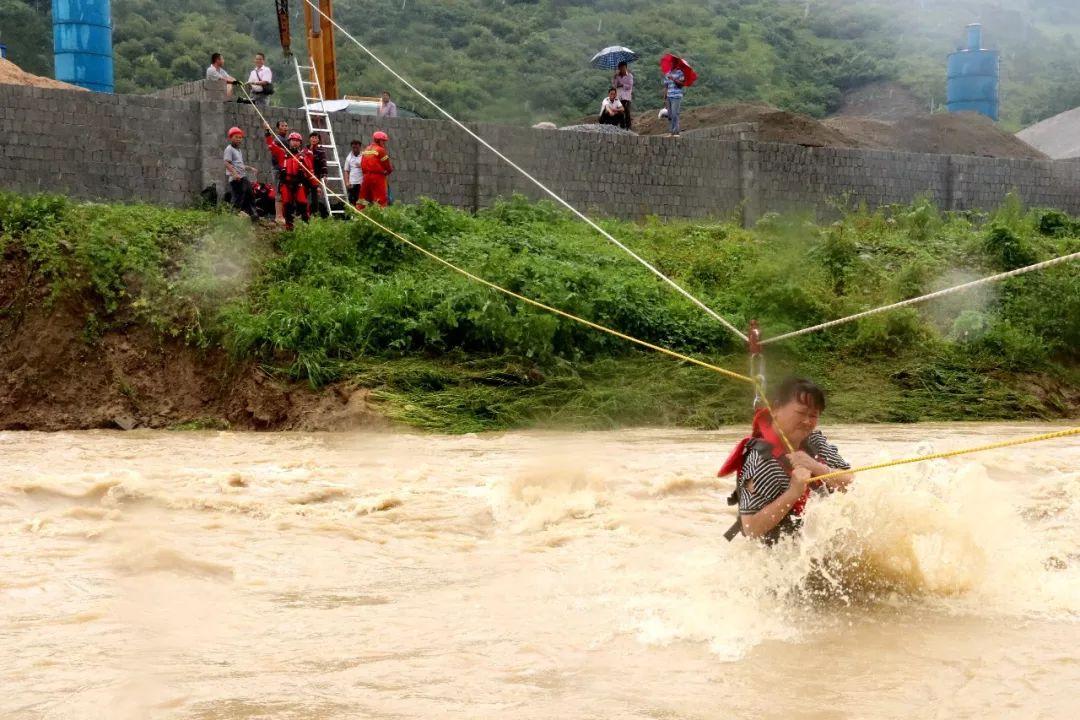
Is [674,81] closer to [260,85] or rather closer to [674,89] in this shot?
[674,89]

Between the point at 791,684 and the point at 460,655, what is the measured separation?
4.03 ft

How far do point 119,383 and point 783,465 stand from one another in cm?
914

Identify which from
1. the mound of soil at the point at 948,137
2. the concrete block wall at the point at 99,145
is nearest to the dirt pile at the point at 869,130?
the mound of soil at the point at 948,137

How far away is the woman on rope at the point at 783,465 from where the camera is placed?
Answer: 4.93 m

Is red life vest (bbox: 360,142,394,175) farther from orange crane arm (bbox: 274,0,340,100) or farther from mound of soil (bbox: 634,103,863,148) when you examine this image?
mound of soil (bbox: 634,103,863,148)

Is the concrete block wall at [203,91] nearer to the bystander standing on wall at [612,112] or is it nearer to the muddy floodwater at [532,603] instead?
the bystander standing on wall at [612,112]

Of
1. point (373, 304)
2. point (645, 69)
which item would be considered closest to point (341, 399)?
point (373, 304)

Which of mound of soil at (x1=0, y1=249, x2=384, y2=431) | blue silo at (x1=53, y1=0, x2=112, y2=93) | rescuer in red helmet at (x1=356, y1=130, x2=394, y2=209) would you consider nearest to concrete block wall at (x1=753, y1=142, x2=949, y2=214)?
rescuer in red helmet at (x1=356, y1=130, x2=394, y2=209)

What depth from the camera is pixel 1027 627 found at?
5.02 m

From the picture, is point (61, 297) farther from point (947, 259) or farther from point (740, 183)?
point (947, 259)

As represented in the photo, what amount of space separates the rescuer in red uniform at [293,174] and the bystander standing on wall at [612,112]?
5747 mm

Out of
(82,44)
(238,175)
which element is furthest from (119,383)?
(82,44)

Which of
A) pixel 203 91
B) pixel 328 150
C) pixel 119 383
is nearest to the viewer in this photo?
pixel 119 383

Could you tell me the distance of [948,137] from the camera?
1081 inches
